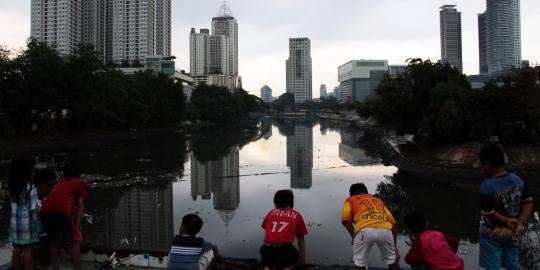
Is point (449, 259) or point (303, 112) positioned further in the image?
point (303, 112)

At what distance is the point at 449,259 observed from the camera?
502 cm

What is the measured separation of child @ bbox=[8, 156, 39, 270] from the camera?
18.6 ft

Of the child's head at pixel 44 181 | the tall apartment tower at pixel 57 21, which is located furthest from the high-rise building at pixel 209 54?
the child's head at pixel 44 181

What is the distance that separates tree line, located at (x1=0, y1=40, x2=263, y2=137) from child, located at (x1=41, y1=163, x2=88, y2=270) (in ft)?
123

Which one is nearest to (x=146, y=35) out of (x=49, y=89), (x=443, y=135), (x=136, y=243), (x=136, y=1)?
(x=136, y=1)

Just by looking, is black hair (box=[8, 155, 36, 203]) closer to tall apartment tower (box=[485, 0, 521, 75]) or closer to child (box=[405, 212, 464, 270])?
child (box=[405, 212, 464, 270])

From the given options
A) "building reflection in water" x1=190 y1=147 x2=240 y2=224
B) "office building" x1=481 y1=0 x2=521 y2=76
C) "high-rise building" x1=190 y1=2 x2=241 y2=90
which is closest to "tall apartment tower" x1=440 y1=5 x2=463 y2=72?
"office building" x1=481 y1=0 x2=521 y2=76

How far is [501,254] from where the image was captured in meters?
5.05

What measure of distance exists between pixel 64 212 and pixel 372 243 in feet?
14.7

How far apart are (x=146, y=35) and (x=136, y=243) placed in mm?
123184

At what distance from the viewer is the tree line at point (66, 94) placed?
137ft

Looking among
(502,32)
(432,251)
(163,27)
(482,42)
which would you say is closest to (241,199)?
(432,251)

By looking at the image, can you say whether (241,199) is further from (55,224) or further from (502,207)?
(502,207)

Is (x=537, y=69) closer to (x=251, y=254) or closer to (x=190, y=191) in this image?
(x=190, y=191)
